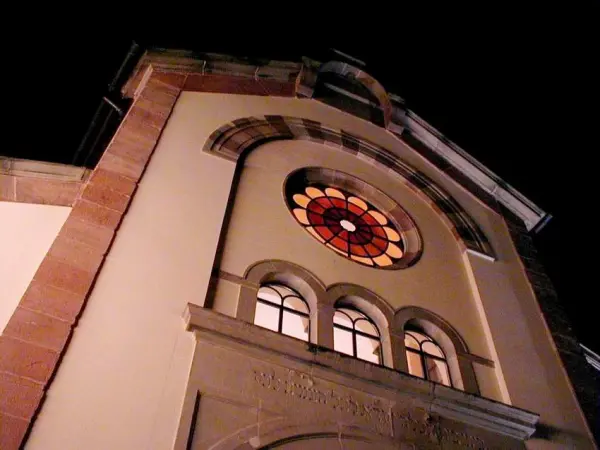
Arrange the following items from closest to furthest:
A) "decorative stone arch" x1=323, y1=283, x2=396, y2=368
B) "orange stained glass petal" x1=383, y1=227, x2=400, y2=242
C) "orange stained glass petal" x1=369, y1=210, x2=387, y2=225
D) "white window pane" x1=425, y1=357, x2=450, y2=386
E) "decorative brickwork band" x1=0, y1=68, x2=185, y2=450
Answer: "decorative brickwork band" x1=0, y1=68, x2=185, y2=450 → "decorative stone arch" x1=323, y1=283, x2=396, y2=368 → "white window pane" x1=425, y1=357, x2=450, y2=386 → "orange stained glass petal" x1=383, y1=227, x2=400, y2=242 → "orange stained glass petal" x1=369, y1=210, x2=387, y2=225

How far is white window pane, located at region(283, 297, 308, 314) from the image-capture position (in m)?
6.50

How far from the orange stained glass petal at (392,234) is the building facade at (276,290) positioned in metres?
0.07

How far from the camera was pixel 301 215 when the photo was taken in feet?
25.6

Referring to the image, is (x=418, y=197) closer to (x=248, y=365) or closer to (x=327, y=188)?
(x=327, y=188)

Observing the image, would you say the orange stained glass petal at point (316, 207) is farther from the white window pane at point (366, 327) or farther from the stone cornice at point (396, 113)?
the stone cornice at point (396, 113)

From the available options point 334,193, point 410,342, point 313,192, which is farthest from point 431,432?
point 334,193

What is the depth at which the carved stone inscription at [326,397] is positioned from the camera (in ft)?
17.0

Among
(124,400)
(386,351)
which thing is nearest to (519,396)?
(386,351)

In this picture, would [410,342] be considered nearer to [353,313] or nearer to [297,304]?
[353,313]

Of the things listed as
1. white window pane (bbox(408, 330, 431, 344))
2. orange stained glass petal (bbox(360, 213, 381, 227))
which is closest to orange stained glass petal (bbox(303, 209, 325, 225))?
orange stained glass petal (bbox(360, 213, 381, 227))

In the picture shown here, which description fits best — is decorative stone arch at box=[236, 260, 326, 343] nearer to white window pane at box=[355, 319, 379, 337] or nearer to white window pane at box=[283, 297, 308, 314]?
white window pane at box=[283, 297, 308, 314]

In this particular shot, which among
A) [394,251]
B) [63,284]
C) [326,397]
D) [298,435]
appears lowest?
[298,435]

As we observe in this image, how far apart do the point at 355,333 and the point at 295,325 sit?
2.14ft

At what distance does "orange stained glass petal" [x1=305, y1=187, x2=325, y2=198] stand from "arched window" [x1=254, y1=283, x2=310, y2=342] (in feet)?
6.77
